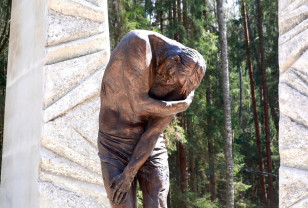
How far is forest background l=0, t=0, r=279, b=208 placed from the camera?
49.7 ft

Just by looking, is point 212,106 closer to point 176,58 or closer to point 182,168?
point 182,168

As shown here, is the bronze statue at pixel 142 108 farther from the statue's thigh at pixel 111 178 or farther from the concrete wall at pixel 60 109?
the concrete wall at pixel 60 109

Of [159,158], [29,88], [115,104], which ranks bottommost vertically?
[29,88]

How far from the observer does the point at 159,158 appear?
3.11 m

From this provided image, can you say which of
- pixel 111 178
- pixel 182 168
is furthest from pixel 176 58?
pixel 182 168

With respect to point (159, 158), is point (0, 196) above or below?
below

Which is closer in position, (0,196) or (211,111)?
(0,196)

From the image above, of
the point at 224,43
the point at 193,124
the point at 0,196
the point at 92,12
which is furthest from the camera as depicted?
the point at 193,124

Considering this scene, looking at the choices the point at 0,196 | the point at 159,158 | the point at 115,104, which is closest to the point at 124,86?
the point at 115,104

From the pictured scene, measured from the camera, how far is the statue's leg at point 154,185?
9.67 ft

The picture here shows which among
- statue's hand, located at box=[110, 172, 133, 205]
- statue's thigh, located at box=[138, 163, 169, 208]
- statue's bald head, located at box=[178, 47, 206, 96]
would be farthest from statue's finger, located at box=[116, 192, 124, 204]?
statue's bald head, located at box=[178, 47, 206, 96]

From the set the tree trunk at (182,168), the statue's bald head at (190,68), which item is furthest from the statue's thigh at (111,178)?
the tree trunk at (182,168)

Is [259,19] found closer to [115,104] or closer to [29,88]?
[29,88]

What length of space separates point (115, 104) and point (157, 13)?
14750mm
